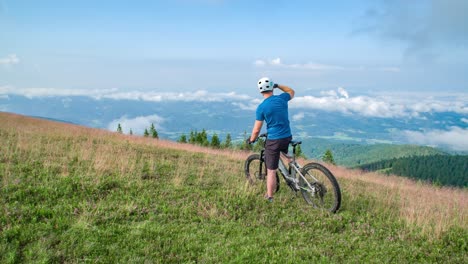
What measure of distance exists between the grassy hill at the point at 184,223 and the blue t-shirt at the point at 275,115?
1633 millimetres

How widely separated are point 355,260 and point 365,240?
1.07 meters

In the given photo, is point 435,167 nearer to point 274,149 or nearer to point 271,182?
point 271,182

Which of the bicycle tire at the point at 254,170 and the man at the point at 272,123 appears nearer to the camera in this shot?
the man at the point at 272,123

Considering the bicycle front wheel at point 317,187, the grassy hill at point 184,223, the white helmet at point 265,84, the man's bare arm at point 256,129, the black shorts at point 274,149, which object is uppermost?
the white helmet at point 265,84

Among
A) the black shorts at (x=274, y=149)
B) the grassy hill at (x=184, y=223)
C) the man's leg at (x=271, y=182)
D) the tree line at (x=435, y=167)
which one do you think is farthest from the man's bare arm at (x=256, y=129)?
the tree line at (x=435, y=167)

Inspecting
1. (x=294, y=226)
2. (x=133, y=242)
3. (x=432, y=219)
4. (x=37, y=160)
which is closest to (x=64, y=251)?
(x=133, y=242)

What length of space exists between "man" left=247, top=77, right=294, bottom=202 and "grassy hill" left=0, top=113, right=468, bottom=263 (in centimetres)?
89

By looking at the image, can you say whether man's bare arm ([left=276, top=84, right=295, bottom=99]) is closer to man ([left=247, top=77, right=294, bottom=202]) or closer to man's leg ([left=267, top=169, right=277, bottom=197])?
man ([left=247, top=77, right=294, bottom=202])

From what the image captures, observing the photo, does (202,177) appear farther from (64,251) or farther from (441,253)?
(441,253)

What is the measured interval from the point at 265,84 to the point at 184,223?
3458mm

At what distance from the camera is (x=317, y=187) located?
750cm

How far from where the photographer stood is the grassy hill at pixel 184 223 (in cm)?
500

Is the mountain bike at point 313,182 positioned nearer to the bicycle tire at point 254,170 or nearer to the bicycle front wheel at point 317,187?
the bicycle front wheel at point 317,187

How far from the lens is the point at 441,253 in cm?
562
